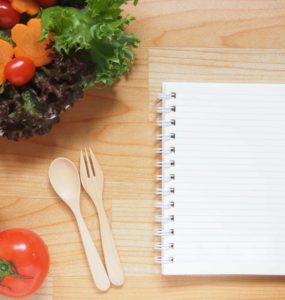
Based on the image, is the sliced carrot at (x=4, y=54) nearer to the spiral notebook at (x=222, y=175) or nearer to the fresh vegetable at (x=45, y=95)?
the fresh vegetable at (x=45, y=95)

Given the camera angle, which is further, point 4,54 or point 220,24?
point 220,24

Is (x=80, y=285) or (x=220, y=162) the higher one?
(x=220, y=162)

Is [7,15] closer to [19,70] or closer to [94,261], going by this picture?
[19,70]

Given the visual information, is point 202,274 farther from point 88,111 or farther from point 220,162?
point 88,111

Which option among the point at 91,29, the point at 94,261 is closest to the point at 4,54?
the point at 91,29

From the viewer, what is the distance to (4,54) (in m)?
0.83

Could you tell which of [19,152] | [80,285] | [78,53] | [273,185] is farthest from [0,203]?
[273,185]

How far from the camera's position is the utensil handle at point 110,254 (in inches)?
36.3

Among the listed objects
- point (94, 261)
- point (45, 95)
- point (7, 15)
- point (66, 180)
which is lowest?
point (94, 261)

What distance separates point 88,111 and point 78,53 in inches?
5.4

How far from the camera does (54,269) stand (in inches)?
37.0

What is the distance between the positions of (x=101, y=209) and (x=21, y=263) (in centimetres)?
17

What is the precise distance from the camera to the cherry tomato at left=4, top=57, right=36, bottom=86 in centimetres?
82

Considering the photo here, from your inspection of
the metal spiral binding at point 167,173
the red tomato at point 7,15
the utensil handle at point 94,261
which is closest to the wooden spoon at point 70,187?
the utensil handle at point 94,261
